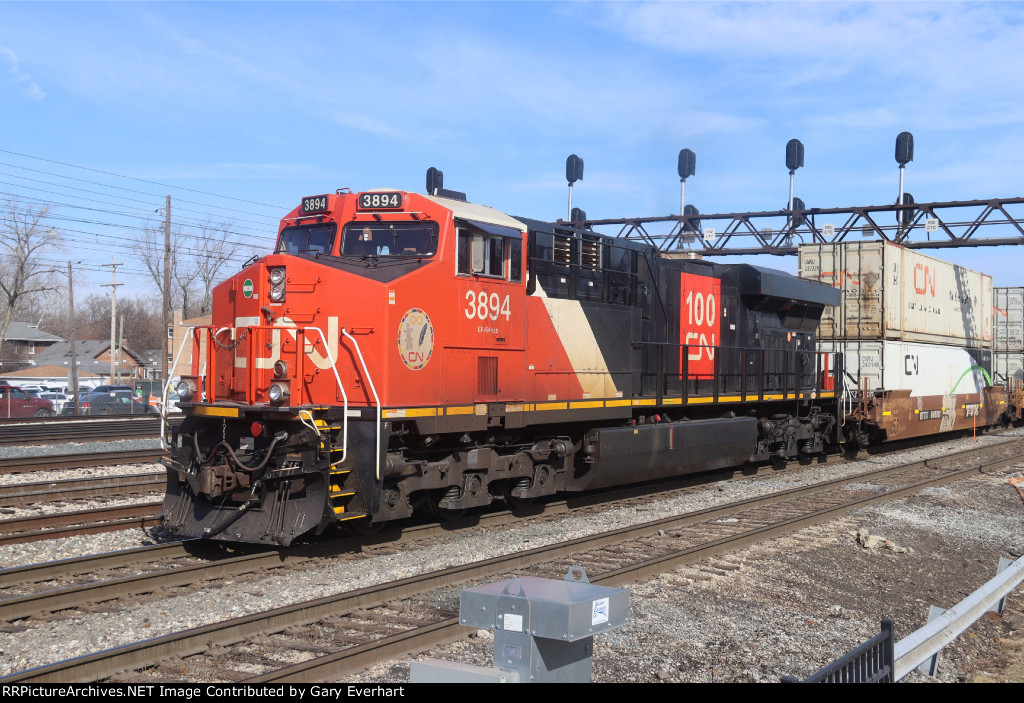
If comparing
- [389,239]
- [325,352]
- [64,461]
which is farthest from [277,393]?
[64,461]

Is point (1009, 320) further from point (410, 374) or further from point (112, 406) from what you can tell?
point (112, 406)

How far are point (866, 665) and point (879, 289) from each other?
1573cm

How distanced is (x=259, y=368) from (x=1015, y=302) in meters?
27.4

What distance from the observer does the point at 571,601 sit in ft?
9.05

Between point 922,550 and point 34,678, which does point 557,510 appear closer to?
point 922,550

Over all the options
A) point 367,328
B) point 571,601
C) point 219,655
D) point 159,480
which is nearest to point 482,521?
point 367,328

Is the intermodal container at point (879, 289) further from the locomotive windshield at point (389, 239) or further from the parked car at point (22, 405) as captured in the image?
the parked car at point (22, 405)

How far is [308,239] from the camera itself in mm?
9188

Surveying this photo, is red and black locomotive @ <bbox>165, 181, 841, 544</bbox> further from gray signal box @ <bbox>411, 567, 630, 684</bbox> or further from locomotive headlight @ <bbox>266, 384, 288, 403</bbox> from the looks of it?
gray signal box @ <bbox>411, 567, 630, 684</bbox>

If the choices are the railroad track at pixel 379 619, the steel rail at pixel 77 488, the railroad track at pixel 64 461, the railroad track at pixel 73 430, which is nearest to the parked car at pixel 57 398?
the railroad track at pixel 73 430

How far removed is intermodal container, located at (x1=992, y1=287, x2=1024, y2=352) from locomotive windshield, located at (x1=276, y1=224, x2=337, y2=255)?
25.0 m

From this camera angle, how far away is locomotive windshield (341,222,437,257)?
28.6ft

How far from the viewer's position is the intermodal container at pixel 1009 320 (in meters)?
27.2

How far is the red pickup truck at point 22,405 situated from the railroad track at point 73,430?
783cm
